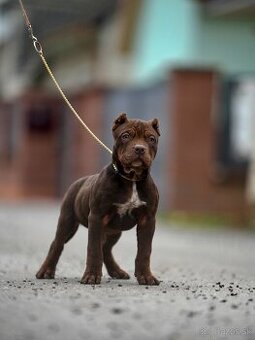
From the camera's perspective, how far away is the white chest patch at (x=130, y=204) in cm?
873

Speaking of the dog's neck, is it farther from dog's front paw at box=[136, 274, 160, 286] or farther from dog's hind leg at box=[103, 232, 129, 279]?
dog's hind leg at box=[103, 232, 129, 279]

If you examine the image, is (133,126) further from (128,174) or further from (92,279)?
(92,279)

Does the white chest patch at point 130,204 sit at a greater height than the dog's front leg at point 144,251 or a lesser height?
greater

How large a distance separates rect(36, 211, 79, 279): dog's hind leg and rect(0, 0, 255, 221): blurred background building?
40.5 ft

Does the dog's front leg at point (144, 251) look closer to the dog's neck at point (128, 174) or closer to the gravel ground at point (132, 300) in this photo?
the gravel ground at point (132, 300)

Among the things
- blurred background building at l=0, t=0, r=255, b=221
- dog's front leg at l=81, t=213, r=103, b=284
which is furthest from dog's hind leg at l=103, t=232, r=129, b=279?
blurred background building at l=0, t=0, r=255, b=221

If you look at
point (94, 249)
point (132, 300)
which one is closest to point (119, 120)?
point (94, 249)

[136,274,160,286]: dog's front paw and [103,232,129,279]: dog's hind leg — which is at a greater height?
[103,232,129,279]: dog's hind leg

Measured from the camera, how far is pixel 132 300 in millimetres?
7660

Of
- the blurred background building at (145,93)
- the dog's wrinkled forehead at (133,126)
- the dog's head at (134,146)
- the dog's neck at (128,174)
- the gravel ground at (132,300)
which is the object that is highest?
the blurred background building at (145,93)

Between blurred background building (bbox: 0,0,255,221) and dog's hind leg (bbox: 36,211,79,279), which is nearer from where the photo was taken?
dog's hind leg (bbox: 36,211,79,279)

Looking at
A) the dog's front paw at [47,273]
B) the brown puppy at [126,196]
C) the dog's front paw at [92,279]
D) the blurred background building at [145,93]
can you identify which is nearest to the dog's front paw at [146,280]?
the brown puppy at [126,196]

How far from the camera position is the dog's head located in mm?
8492

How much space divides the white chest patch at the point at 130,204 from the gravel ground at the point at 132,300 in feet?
1.88
